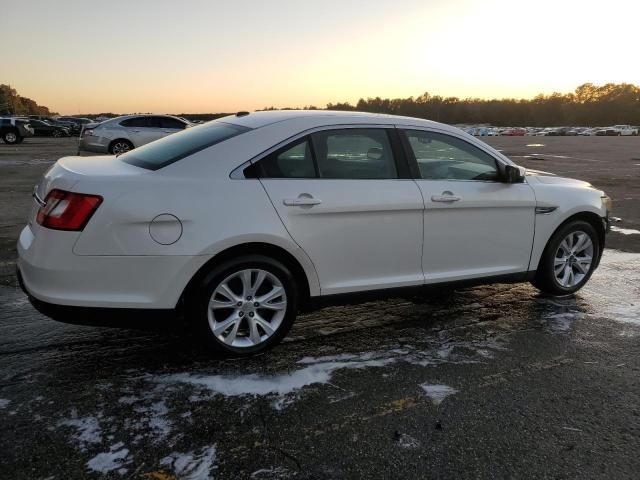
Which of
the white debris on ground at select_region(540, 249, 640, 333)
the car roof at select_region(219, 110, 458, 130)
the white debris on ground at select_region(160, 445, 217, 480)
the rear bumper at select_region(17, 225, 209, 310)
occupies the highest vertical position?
the car roof at select_region(219, 110, 458, 130)

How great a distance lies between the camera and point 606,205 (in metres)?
5.31

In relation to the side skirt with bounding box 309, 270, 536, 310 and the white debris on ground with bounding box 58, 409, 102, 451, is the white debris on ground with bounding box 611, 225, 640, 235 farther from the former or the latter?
the white debris on ground with bounding box 58, 409, 102, 451

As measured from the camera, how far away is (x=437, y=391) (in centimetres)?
335

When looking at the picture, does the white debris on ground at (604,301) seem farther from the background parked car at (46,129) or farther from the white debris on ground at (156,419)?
the background parked car at (46,129)

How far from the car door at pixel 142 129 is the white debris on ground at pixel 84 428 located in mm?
15325

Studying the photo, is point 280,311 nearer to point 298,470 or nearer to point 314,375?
point 314,375

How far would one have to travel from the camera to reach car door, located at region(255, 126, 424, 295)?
3.72 meters

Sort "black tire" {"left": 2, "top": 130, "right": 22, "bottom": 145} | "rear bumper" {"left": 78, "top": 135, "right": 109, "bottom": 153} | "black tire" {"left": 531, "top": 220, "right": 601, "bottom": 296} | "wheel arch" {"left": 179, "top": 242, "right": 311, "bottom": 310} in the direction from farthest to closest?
"black tire" {"left": 2, "top": 130, "right": 22, "bottom": 145} → "rear bumper" {"left": 78, "top": 135, "right": 109, "bottom": 153} → "black tire" {"left": 531, "top": 220, "right": 601, "bottom": 296} → "wheel arch" {"left": 179, "top": 242, "right": 311, "bottom": 310}

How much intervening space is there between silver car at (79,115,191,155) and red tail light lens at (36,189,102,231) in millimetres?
14381

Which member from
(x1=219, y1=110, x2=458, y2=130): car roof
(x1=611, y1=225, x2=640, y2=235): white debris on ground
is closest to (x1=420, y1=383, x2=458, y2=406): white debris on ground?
(x1=219, y1=110, x2=458, y2=130): car roof

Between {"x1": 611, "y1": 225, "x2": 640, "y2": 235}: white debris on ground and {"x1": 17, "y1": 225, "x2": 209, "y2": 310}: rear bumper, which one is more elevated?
{"x1": 17, "y1": 225, "x2": 209, "y2": 310}: rear bumper

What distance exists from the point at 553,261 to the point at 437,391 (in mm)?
2248

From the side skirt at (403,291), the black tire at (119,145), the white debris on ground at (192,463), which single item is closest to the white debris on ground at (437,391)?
the side skirt at (403,291)

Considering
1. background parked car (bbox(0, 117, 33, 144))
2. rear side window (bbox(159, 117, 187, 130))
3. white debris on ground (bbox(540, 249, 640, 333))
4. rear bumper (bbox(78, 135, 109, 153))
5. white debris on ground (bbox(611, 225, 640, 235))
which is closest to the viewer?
white debris on ground (bbox(540, 249, 640, 333))
